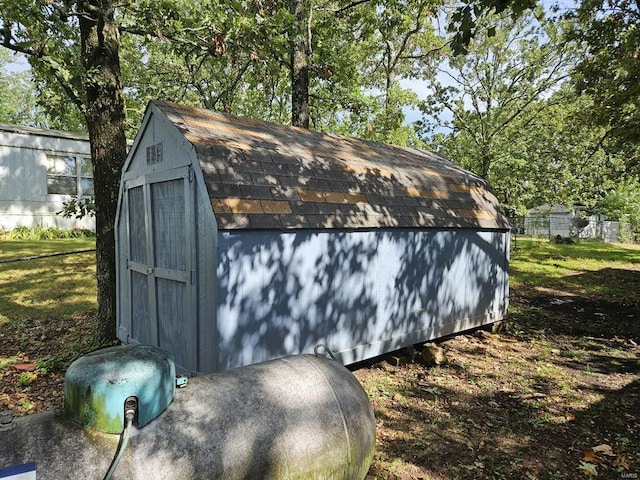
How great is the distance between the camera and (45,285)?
414 inches

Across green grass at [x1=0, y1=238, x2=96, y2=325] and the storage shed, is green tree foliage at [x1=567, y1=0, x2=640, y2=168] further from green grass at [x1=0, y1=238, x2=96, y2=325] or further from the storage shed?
green grass at [x1=0, y1=238, x2=96, y2=325]

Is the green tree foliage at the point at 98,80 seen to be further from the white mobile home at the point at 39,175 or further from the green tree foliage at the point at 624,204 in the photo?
the green tree foliage at the point at 624,204

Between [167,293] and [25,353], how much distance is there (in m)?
3.24

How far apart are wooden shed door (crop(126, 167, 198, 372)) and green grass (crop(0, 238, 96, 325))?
370 cm

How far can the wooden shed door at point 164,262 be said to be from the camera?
15.6 ft

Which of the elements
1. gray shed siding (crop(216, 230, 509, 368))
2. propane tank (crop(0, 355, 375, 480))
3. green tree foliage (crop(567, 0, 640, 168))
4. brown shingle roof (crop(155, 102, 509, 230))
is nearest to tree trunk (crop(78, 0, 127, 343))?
brown shingle roof (crop(155, 102, 509, 230))

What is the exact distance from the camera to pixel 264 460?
2723 millimetres

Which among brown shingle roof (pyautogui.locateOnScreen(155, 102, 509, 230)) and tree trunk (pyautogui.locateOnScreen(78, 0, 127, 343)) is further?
tree trunk (pyautogui.locateOnScreen(78, 0, 127, 343))

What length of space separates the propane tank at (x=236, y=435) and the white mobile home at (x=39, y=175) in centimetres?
1780

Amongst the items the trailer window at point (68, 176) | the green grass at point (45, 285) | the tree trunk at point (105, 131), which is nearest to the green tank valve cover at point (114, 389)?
the tree trunk at point (105, 131)

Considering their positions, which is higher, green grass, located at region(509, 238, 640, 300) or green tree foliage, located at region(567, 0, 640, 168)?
green tree foliage, located at region(567, 0, 640, 168)

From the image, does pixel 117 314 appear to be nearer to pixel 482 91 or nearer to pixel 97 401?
pixel 97 401

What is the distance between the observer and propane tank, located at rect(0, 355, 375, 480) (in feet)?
7.39

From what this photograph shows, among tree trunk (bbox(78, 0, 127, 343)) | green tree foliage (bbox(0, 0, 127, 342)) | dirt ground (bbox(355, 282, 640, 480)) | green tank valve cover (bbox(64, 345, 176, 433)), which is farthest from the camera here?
tree trunk (bbox(78, 0, 127, 343))
